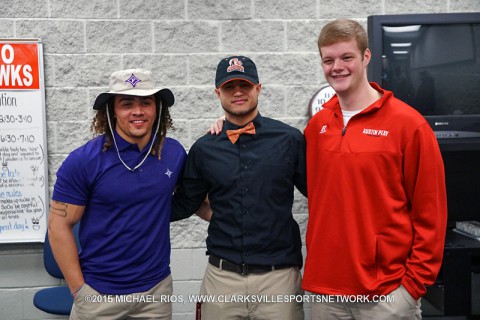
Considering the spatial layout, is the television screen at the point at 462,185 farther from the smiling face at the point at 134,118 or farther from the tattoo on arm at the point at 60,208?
the tattoo on arm at the point at 60,208

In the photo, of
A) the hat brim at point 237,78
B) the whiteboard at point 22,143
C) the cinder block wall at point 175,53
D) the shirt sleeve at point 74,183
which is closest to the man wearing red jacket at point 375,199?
the hat brim at point 237,78

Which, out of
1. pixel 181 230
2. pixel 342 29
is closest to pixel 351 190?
pixel 342 29

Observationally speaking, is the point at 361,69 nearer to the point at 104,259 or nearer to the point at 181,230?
the point at 104,259

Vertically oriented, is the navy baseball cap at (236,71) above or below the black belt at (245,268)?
above

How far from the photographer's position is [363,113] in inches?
76.1

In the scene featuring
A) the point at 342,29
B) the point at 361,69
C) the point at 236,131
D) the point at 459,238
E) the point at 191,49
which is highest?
the point at 191,49

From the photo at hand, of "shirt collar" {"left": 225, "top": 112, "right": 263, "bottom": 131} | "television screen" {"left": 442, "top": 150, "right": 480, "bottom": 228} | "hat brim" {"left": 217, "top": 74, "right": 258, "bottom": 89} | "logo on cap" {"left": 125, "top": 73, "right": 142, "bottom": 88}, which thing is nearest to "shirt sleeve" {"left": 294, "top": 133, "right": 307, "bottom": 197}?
"shirt collar" {"left": 225, "top": 112, "right": 263, "bottom": 131}

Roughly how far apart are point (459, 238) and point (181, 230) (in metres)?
1.63

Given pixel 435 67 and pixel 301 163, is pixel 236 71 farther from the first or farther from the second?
pixel 435 67

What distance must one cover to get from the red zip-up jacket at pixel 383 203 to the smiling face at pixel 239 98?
385 mm

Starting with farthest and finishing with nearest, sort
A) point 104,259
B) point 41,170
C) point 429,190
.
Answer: point 41,170
point 104,259
point 429,190

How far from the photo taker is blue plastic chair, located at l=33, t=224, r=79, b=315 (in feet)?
9.50

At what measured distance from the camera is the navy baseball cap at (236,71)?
2111 millimetres

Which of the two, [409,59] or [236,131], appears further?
[409,59]
